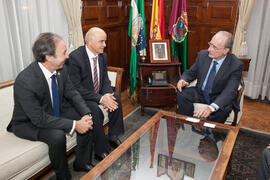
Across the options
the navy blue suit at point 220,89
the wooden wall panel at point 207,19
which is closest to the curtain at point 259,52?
the wooden wall panel at point 207,19

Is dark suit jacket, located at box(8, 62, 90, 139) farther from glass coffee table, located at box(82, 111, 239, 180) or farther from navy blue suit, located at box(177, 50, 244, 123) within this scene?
navy blue suit, located at box(177, 50, 244, 123)

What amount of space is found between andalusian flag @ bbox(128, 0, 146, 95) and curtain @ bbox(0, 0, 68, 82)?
1162 millimetres

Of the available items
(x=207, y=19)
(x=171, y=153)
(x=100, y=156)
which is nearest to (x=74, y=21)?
(x=100, y=156)

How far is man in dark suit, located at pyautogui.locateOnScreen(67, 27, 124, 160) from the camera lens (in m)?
2.50

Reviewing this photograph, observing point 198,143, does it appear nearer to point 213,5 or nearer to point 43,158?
point 43,158

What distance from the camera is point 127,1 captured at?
4355 millimetres

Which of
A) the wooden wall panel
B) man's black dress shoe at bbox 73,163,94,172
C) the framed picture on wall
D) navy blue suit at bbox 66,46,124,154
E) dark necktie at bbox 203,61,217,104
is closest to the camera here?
man's black dress shoe at bbox 73,163,94,172

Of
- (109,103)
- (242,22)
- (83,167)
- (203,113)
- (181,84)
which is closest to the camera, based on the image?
(83,167)

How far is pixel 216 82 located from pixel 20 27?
2269mm

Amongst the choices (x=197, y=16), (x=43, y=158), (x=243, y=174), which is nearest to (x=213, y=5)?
(x=197, y=16)

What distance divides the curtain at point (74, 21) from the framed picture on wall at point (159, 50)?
105 centimetres

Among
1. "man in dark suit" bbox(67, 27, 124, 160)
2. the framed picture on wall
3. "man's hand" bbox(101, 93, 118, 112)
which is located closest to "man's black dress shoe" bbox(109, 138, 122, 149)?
"man in dark suit" bbox(67, 27, 124, 160)

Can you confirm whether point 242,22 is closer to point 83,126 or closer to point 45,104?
point 83,126

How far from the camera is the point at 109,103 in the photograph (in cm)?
260
